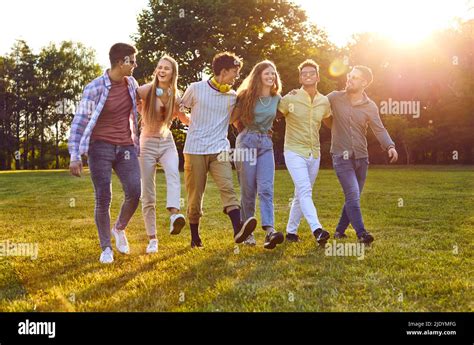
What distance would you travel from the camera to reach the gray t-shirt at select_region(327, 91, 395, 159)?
6336mm

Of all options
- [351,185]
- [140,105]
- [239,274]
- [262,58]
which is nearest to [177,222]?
[239,274]

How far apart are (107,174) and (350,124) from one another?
9.35 feet

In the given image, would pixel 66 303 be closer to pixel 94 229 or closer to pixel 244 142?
pixel 244 142

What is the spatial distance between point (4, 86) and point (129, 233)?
156 ft

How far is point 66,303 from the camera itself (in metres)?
4.10

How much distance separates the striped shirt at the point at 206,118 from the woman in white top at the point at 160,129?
200mm

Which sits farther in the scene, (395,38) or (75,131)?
(395,38)

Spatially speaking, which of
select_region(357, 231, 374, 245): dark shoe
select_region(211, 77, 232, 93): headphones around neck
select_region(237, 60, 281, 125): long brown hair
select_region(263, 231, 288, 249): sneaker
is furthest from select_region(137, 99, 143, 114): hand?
select_region(357, 231, 374, 245): dark shoe

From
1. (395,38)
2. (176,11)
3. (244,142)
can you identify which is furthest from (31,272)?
(395,38)

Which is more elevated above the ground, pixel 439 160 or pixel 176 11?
pixel 176 11

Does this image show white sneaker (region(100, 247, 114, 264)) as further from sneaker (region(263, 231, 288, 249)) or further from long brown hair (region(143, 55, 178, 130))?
sneaker (region(263, 231, 288, 249))

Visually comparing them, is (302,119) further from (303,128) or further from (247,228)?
(247,228)

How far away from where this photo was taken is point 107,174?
18.0ft
